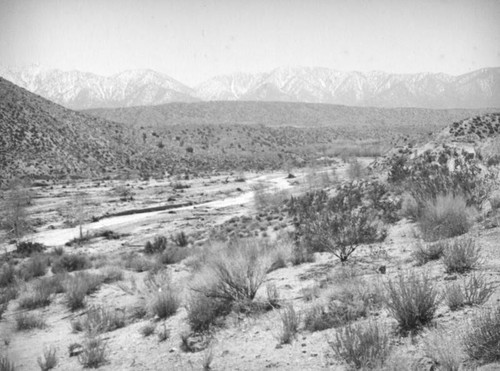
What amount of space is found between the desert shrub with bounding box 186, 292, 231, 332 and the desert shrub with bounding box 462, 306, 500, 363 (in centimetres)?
439

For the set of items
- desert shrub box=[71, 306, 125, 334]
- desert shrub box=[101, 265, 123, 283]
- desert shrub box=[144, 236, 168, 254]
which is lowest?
desert shrub box=[144, 236, 168, 254]

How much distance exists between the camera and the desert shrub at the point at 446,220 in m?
9.58

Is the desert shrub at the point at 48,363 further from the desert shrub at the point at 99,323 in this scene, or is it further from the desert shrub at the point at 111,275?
the desert shrub at the point at 111,275

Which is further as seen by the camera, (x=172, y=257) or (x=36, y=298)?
(x=172, y=257)

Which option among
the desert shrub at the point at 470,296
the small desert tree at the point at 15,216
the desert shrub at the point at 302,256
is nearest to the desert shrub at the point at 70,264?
the desert shrub at the point at 302,256

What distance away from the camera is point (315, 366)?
5.08m

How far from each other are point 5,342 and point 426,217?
10925mm

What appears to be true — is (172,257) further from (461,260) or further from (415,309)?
(415,309)

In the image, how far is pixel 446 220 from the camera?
32.7ft

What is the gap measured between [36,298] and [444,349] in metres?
10.9

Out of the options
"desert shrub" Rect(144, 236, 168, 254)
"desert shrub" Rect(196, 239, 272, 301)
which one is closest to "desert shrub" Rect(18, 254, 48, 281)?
"desert shrub" Rect(144, 236, 168, 254)

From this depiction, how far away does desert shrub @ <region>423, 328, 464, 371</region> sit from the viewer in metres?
4.05

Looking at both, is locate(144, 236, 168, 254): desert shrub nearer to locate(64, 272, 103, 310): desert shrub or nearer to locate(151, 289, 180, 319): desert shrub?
locate(64, 272, 103, 310): desert shrub

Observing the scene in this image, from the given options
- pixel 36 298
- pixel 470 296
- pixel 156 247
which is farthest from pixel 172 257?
pixel 470 296
